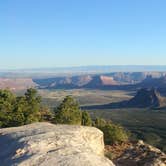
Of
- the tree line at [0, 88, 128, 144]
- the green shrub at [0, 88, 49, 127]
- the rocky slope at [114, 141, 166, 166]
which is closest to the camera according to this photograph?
the rocky slope at [114, 141, 166, 166]

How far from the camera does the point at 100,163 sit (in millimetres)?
25297

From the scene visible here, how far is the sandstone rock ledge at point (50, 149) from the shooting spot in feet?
83.3

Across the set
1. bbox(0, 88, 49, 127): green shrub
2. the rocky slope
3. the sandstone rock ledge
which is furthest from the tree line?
the sandstone rock ledge

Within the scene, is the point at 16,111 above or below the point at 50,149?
below

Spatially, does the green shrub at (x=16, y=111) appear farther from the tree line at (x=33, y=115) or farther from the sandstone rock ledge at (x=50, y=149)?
the sandstone rock ledge at (x=50, y=149)

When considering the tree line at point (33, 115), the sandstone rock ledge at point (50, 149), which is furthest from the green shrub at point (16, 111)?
the sandstone rock ledge at point (50, 149)

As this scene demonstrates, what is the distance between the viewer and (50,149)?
94.7 ft

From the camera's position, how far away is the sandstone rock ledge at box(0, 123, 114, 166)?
2539 cm

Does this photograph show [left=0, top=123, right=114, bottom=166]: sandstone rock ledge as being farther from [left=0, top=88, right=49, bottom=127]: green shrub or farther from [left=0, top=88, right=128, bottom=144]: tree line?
[left=0, top=88, right=49, bottom=127]: green shrub

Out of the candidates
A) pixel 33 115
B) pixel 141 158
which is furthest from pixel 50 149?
pixel 33 115

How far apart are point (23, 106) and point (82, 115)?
14657 mm

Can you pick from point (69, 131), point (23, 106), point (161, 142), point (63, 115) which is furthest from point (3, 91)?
point (161, 142)

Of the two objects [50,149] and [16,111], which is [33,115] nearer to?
[16,111]

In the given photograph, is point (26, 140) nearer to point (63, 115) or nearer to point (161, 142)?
point (63, 115)
